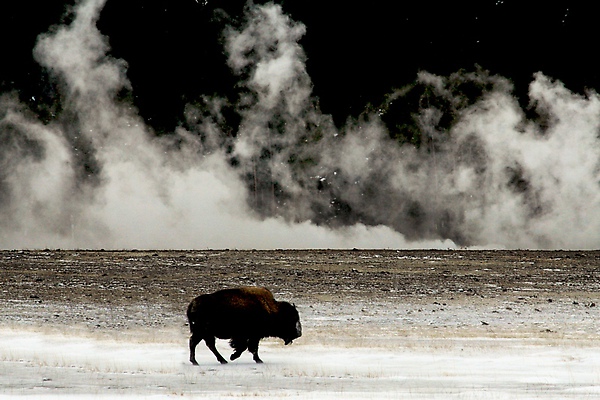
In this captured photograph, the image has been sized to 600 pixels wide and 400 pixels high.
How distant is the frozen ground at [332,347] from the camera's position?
15070 millimetres

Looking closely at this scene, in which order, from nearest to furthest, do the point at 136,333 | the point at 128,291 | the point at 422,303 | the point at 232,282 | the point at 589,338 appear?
the point at 589,338 < the point at 136,333 < the point at 422,303 < the point at 128,291 < the point at 232,282

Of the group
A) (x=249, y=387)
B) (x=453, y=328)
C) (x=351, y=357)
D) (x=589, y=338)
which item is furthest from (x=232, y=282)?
(x=249, y=387)

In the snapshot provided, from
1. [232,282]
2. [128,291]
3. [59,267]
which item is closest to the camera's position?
[128,291]

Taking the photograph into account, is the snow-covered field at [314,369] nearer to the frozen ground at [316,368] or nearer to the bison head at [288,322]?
the frozen ground at [316,368]

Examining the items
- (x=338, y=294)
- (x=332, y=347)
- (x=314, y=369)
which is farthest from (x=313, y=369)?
(x=338, y=294)

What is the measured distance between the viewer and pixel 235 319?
60.2ft

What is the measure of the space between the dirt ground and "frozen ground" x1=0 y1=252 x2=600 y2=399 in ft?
0.39

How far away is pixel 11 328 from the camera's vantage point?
27875 mm

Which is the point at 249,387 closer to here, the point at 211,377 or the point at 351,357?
the point at 211,377

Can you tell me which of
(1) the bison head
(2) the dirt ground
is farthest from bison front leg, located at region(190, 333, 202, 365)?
(2) the dirt ground

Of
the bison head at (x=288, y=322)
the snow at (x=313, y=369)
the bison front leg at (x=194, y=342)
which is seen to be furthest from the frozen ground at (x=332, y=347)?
the bison head at (x=288, y=322)

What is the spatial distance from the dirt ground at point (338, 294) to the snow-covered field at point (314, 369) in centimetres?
460

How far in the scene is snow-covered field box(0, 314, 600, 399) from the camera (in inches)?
573

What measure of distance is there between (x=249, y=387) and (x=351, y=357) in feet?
16.5
